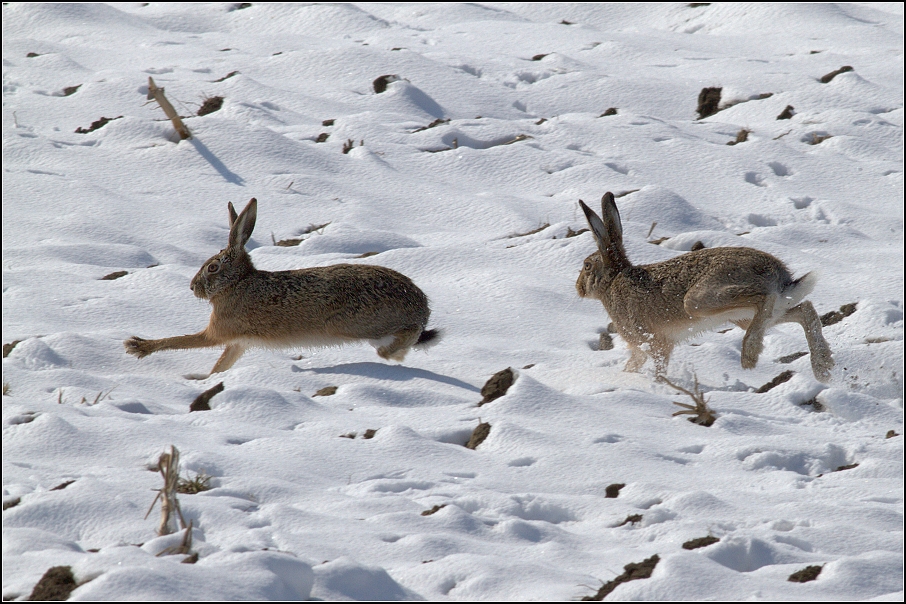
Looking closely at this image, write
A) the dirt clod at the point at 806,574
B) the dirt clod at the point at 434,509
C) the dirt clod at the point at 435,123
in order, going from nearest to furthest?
the dirt clod at the point at 806,574 < the dirt clod at the point at 434,509 < the dirt clod at the point at 435,123

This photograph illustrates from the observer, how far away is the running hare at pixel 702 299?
251 inches

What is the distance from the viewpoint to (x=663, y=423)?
17.9 feet

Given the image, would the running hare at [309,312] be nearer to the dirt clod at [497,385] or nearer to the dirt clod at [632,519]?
the dirt clod at [497,385]

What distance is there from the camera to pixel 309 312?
655cm

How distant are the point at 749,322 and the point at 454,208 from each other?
11.3ft

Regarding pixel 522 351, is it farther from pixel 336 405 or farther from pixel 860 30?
pixel 860 30

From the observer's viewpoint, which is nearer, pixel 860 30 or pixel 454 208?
pixel 454 208

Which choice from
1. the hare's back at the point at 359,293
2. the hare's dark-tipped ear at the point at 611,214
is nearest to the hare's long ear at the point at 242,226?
the hare's back at the point at 359,293

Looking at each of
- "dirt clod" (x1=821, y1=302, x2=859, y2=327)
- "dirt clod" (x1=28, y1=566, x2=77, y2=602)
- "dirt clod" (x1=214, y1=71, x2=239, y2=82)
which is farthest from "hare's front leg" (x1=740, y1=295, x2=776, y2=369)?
"dirt clod" (x1=214, y1=71, x2=239, y2=82)

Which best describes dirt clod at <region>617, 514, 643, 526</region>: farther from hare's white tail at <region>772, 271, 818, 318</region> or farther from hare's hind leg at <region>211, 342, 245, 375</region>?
hare's hind leg at <region>211, 342, 245, 375</region>

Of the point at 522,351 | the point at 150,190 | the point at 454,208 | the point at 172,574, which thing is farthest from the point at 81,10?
the point at 172,574

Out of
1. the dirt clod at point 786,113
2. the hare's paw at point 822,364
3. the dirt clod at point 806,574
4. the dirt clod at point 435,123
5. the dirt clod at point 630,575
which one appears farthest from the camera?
the dirt clod at point 786,113

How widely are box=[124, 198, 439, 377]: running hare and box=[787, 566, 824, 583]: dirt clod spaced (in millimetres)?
3368

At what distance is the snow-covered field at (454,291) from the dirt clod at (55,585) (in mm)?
59
